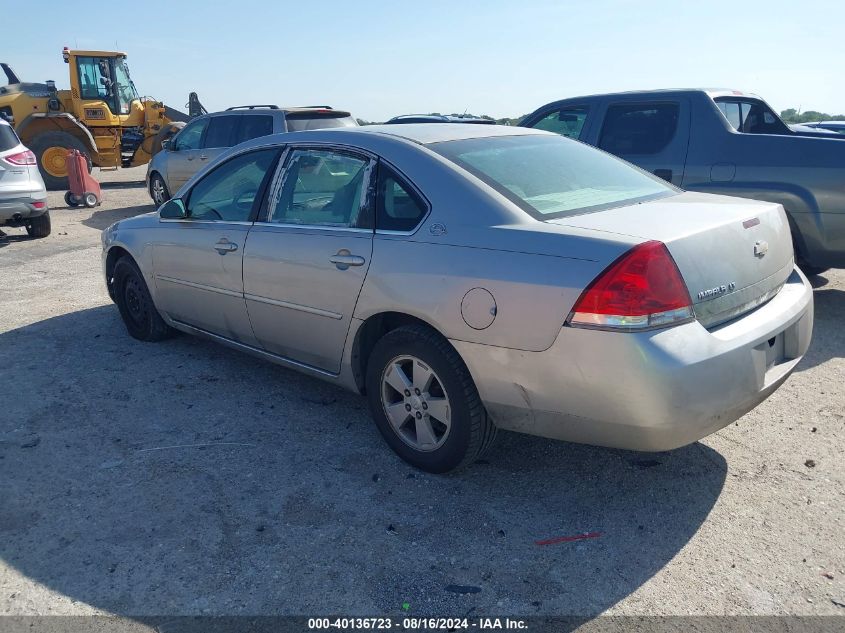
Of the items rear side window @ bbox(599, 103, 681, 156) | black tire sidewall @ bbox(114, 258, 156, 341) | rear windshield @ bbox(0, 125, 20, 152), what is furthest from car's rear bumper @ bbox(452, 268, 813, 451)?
rear windshield @ bbox(0, 125, 20, 152)

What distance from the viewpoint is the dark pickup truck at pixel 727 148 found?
5.65m

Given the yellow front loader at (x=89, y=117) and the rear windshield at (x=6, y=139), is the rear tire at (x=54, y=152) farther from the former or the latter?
the rear windshield at (x=6, y=139)

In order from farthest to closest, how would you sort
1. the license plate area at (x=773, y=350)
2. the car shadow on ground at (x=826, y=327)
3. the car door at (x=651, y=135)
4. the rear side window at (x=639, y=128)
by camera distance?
1. the rear side window at (x=639, y=128)
2. the car door at (x=651, y=135)
3. the car shadow on ground at (x=826, y=327)
4. the license plate area at (x=773, y=350)

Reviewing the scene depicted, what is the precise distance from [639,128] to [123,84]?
53.0 ft

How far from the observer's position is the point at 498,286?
9.65 feet

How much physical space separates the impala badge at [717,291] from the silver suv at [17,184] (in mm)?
9652

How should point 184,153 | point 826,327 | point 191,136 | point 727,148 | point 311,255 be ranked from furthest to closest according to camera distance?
point 191,136 → point 184,153 → point 727,148 → point 826,327 → point 311,255

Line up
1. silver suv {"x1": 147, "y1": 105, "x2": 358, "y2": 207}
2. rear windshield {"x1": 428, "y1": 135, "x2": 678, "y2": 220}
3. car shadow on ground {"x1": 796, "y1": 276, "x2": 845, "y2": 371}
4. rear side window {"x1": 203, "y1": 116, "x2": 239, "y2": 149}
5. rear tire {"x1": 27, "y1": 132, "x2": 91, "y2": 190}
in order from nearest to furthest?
rear windshield {"x1": 428, "y1": 135, "x2": 678, "y2": 220}, car shadow on ground {"x1": 796, "y1": 276, "x2": 845, "y2": 371}, silver suv {"x1": 147, "y1": 105, "x2": 358, "y2": 207}, rear side window {"x1": 203, "y1": 116, "x2": 239, "y2": 149}, rear tire {"x1": 27, "y1": 132, "x2": 91, "y2": 190}

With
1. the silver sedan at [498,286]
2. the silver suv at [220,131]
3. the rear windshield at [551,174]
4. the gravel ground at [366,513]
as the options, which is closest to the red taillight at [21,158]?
the silver suv at [220,131]

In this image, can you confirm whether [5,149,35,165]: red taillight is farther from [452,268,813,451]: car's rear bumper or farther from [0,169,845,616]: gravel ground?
[452,268,813,451]: car's rear bumper

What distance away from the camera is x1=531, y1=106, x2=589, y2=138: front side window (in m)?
7.26

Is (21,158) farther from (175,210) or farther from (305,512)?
(305,512)

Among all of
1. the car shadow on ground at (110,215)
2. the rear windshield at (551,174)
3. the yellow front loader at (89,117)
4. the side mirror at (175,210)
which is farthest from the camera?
the yellow front loader at (89,117)

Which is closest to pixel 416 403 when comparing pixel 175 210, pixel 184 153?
pixel 175 210
